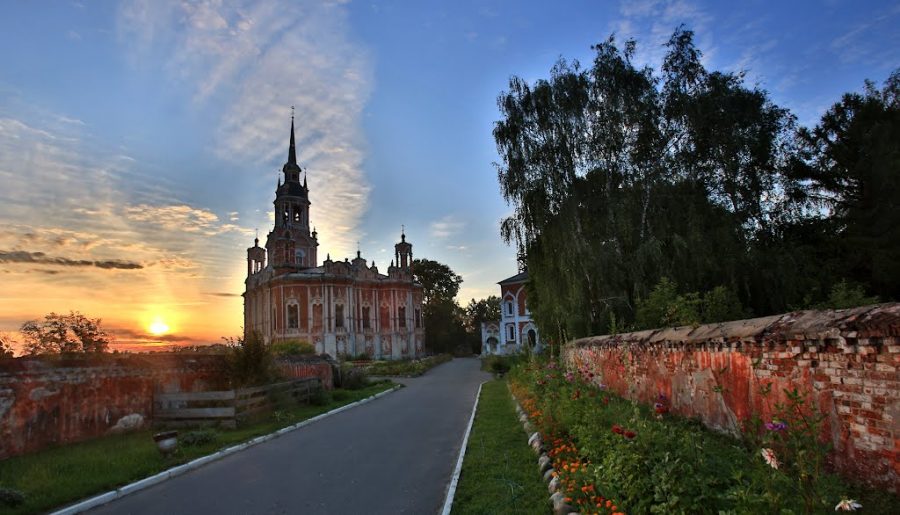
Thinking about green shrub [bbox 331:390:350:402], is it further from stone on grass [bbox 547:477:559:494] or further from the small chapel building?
the small chapel building

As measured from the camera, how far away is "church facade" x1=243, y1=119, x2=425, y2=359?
167 ft

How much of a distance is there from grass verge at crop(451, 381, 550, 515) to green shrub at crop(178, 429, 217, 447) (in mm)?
5310

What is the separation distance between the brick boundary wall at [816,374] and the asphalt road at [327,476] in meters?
3.83

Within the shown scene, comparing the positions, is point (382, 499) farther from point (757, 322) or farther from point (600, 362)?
point (600, 362)

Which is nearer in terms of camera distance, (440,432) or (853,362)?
(853,362)

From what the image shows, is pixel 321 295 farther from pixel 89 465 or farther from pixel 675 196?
pixel 89 465

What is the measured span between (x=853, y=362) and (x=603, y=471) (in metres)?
2.26

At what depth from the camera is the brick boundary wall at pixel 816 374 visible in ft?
12.7

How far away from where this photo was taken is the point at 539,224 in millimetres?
21344

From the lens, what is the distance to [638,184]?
20.0 metres

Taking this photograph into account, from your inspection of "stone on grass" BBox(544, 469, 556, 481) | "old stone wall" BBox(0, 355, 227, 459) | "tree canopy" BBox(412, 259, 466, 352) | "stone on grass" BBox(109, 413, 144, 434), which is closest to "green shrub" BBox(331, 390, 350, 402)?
"old stone wall" BBox(0, 355, 227, 459)

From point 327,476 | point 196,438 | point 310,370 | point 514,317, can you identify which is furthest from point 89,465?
point 514,317

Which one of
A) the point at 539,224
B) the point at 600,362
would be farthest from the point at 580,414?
the point at 539,224

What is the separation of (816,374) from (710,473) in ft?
4.79
